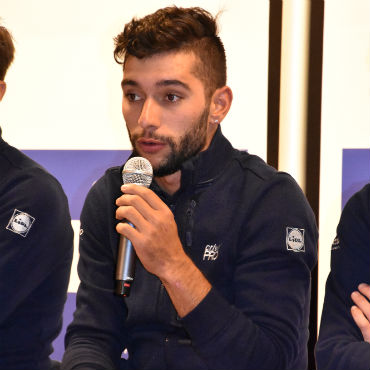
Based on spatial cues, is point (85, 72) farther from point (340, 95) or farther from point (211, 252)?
point (211, 252)

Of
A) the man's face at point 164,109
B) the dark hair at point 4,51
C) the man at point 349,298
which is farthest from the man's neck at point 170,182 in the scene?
the dark hair at point 4,51

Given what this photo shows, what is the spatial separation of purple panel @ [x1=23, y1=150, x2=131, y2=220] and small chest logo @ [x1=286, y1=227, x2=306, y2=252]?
49.0 inches

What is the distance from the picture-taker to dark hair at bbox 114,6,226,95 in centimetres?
191

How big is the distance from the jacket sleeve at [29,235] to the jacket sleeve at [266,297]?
704mm

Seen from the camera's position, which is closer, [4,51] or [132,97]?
[132,97]

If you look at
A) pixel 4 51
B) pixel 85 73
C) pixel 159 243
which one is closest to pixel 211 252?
pixel 159 243

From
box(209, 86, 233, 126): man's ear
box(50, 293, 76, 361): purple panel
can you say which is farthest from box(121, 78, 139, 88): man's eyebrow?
box(50, 293, 76, 361): purple panel

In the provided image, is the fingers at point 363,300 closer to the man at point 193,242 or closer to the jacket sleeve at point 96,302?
the man at point 193,242

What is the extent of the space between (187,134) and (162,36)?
0.33m

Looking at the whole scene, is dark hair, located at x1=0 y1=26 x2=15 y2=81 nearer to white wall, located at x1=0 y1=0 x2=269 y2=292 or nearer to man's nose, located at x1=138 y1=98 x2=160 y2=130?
white wall, located at x1=0 y1=0 x2=269 y2=292

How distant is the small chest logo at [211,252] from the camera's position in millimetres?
1814

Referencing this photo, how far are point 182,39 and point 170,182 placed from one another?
0.48m

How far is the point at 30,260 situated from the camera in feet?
6.75

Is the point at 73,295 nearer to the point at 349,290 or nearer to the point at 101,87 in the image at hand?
the point at 101,87
